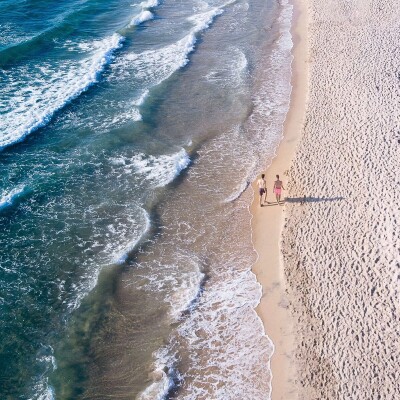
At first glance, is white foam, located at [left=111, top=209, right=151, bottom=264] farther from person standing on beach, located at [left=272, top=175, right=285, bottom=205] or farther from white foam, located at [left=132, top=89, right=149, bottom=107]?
white foam, located at [left=132, top=89, right=149, bottom=107]

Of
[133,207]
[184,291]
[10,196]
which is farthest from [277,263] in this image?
[10,196]

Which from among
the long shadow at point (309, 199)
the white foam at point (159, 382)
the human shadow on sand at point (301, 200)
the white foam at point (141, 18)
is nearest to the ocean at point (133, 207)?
the white foam at point (159, 382)

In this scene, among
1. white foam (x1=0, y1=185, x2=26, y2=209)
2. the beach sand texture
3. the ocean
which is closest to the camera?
the beach sand texture

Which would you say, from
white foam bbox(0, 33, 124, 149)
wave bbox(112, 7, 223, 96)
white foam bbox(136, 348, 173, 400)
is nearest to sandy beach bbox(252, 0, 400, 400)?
white foam bbox(136, 348, 173, 400)

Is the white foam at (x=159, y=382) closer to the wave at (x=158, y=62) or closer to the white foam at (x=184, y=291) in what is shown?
the white foam at (x=184, y=291)

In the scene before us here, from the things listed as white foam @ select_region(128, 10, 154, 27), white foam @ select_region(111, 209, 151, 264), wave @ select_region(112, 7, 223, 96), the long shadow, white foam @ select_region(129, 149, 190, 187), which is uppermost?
white foam @ select_region(128, 10, 154, 27)

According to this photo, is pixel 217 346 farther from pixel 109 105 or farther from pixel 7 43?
pixel 7 43

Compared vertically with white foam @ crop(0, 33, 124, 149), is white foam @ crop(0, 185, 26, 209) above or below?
below

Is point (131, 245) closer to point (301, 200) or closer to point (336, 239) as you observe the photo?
point (301, 200)
